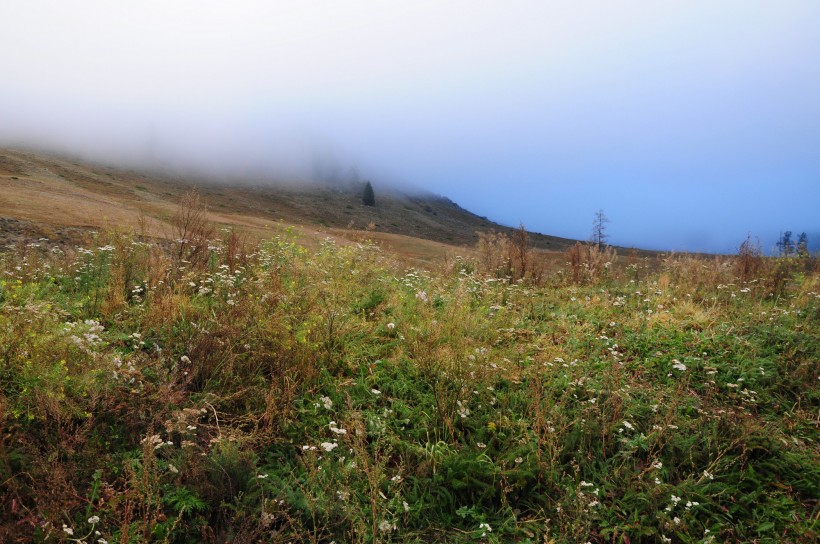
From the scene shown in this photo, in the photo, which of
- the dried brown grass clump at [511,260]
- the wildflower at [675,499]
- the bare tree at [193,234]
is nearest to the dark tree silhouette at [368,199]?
the dried brown grass clump at [511,260]

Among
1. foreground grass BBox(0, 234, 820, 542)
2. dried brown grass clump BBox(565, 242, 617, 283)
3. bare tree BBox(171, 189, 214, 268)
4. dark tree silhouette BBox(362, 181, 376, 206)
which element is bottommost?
foreground grass BBox(0, 234, 820, 542)

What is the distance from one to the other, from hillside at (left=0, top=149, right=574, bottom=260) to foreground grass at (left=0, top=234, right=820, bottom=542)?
7638 mm

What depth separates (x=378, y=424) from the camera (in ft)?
10.9

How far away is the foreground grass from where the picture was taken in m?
2.60

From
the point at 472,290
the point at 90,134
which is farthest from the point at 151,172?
the point at 472,290

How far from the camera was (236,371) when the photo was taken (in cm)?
370

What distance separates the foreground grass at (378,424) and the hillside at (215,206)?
7.64m

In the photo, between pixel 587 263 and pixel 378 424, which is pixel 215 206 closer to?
pixel 587 263

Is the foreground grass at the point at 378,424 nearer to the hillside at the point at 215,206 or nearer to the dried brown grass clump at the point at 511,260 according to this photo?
the dried brown grass clump at the point at 511,260

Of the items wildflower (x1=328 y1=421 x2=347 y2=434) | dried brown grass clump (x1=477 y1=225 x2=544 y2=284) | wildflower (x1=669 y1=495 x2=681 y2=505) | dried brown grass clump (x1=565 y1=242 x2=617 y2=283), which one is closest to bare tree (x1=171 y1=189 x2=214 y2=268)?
wildflower (x1=328 y1=421 x2=347 y2=434)

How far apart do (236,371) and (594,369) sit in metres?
3.39

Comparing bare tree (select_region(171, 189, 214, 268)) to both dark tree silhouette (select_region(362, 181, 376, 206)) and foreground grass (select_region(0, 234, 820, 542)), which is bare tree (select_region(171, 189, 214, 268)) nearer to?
foreground grass (select_region(0, 234, 820, 542))

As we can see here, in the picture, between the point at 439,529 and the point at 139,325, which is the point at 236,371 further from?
the point at 439,529

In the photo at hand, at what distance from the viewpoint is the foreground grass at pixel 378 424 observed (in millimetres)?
2596
